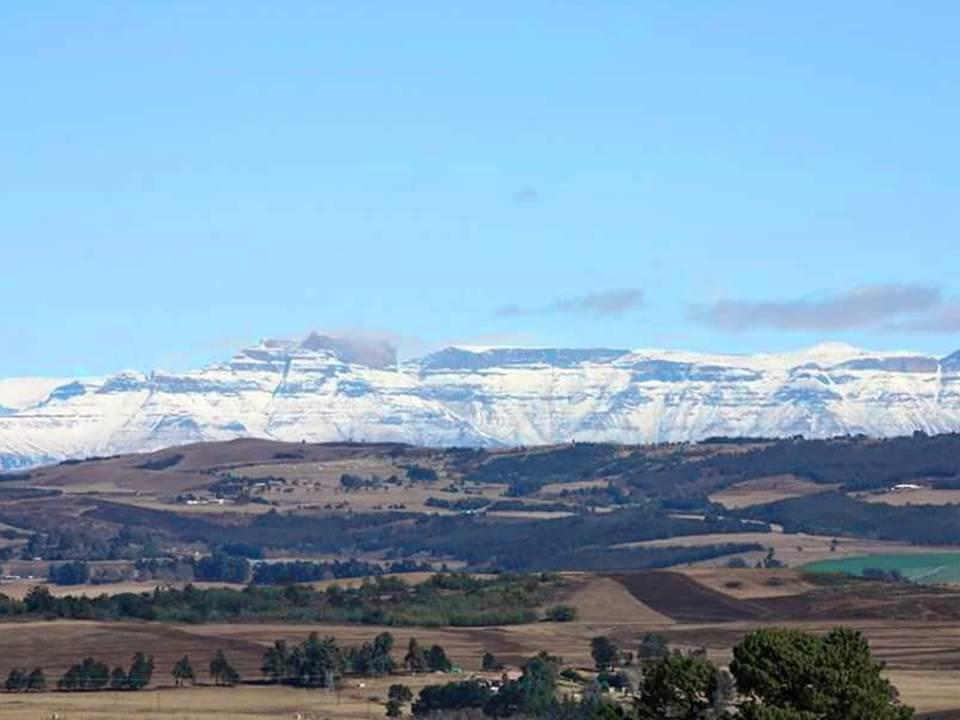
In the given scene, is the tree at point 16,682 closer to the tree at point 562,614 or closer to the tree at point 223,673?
the tree at point 223,673

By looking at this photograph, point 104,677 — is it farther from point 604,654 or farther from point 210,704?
point 604,654

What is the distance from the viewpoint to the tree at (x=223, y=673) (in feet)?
403

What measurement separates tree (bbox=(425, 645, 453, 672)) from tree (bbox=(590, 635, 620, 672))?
768cm

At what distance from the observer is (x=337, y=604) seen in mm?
167250

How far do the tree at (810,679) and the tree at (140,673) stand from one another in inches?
2651

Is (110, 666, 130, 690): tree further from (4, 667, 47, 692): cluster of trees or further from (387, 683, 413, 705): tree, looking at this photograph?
(387, 683, 413, 705): tree

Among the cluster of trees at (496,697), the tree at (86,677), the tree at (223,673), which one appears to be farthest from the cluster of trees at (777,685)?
the tree at (86,677)

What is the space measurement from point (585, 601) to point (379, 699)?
183 ft

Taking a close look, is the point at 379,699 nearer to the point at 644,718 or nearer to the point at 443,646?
the point at 443,646

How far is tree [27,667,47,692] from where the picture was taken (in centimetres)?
12006

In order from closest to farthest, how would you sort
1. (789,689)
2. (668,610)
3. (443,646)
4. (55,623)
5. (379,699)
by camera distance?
(789,689) < (379,699) < (443,646) < (55,623) < (668,610)

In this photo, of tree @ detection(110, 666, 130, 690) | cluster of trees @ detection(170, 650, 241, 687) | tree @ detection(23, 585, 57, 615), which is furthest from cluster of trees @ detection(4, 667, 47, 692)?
tree @ detection(23, 585, 57, 615)

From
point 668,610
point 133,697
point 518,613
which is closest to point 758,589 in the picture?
point 668,610

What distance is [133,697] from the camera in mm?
114438
